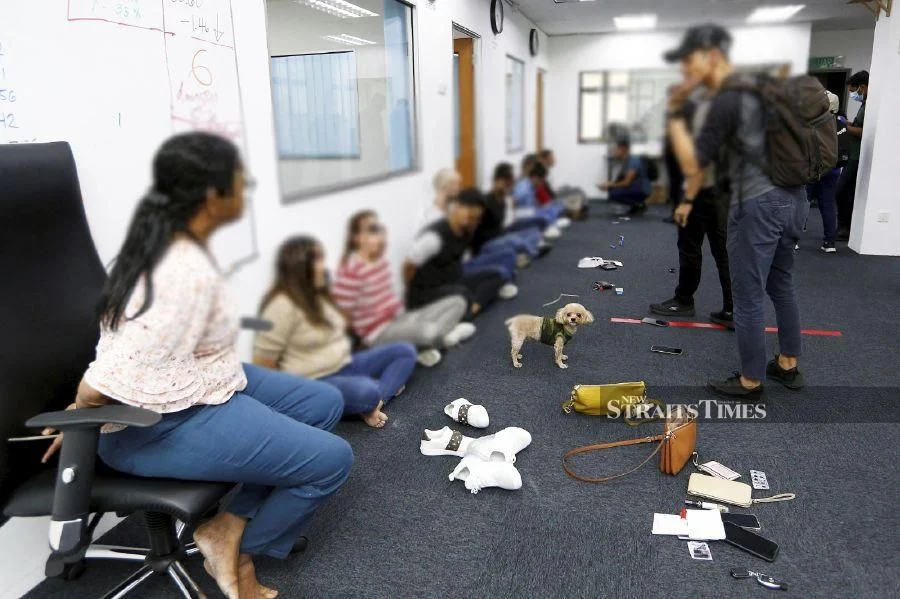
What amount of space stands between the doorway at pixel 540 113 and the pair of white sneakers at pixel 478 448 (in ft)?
4.22

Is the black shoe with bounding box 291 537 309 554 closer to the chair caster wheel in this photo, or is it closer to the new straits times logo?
the chair caster wheel

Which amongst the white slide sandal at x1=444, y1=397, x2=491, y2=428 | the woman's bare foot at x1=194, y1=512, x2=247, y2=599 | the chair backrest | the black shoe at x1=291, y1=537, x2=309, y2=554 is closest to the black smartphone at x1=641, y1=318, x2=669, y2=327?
the white slide sandal at x1=444, y1=397, x2=491, y2=428

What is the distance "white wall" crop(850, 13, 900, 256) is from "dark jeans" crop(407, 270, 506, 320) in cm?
109

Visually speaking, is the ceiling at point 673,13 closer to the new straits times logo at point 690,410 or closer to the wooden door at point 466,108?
the wooden door at point 466,108

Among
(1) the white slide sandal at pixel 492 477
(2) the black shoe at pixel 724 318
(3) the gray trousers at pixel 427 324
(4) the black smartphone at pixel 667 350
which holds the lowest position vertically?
(1) the white slide sandal at pixel 492 477

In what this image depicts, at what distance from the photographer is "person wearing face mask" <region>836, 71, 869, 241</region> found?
4.86 ft

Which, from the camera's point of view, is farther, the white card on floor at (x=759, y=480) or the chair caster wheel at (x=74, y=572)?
the white card on floor at (x=759, y=480)

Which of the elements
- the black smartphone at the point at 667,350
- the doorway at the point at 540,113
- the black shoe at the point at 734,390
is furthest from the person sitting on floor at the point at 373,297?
the black shoe at the point at 734,390

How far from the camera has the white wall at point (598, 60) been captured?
1.06m

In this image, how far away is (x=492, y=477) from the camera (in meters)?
2.21

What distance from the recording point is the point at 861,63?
4.60ft

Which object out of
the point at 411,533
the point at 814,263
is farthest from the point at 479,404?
the point at 814,263

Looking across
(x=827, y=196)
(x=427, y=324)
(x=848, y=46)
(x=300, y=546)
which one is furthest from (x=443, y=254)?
(x=827, y=196)

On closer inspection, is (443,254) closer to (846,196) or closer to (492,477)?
(492,477)
